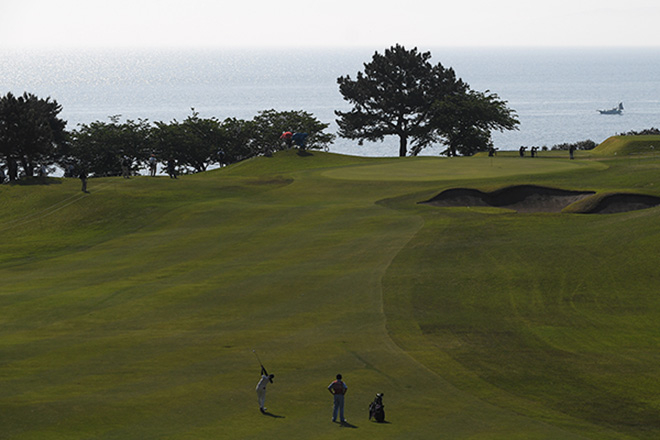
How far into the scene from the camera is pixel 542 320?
35219 millimetres

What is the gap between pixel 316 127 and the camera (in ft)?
440

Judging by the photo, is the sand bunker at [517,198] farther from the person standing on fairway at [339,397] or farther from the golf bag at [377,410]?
the person standing on fairway at [339,397]

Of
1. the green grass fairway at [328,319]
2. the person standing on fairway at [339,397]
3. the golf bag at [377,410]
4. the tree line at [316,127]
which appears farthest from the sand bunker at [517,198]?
the tree line at [316,127]

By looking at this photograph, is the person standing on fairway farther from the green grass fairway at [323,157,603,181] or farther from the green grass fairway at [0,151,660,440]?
the green grass fairway at [323,157,603,181]

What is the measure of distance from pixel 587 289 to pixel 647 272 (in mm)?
3652

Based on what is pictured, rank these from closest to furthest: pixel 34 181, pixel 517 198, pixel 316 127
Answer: pixel 517 198
pixel 34 181
pixel 316 127

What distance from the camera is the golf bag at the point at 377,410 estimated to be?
2459 cm

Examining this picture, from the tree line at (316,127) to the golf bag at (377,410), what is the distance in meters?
92.4

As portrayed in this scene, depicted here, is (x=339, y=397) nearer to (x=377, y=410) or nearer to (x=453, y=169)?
(x=377, y=410)

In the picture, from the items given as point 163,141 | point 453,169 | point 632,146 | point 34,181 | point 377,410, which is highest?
point 163,141

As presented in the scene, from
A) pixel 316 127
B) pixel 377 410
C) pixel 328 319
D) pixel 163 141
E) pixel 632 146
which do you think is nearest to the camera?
pixel 377 410

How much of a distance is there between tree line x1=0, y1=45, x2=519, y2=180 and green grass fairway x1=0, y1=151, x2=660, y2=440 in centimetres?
5477

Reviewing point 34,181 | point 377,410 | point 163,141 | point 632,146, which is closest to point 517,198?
point 632,146

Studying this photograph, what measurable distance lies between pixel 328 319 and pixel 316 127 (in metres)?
100.0
